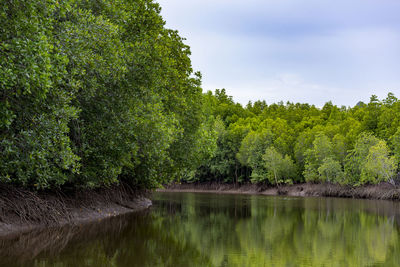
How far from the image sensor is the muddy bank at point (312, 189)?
46000 millimetres

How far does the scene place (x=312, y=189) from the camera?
57156 millimetres

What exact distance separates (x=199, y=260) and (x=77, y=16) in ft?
28.0

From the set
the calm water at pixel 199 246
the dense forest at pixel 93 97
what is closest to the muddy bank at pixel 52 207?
the dense forest at pixel 93 97

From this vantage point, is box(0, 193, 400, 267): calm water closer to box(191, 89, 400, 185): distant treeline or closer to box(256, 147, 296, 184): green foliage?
box(191, 89, 400, 185): distant treeline

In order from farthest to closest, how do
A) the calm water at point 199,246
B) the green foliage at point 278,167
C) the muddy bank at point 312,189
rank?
the green foliage at point 278,167 → the muddy bank at point 312,189 → the calm water at point 199,246

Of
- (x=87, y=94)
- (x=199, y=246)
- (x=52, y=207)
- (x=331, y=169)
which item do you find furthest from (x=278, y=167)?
(x=199, y=246)

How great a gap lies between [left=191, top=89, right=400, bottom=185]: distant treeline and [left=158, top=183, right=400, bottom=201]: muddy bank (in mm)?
977

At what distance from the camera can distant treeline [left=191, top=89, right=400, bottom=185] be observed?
50.3 metres

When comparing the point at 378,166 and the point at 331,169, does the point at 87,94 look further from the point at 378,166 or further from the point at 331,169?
the point at 331,169

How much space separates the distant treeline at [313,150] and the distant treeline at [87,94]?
80.8 feet

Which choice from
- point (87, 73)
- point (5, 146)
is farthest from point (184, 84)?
point (5, 146)

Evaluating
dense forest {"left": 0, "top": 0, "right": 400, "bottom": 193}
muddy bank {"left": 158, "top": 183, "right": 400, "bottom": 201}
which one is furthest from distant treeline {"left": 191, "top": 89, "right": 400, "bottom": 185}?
dense forest {"left": 0, "top": 0, "right": 400, "bottom": 193}

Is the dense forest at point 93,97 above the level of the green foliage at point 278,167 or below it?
above

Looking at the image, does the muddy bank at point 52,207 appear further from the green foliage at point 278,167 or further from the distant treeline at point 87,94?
the green foliage at point 278,167
